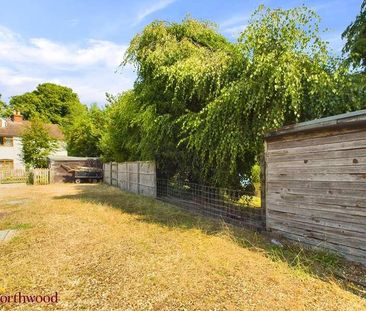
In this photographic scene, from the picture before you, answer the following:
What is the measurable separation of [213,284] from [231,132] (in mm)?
3706

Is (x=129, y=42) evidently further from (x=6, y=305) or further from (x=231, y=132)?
(x=6, y=305)

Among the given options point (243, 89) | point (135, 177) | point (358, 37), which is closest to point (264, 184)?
point (243, 89)

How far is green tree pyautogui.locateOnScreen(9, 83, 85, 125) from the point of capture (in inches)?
1853

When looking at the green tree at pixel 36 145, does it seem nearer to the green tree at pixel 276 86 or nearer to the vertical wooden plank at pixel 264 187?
the green tree at pixel 276 86

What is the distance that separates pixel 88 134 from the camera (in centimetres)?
2984

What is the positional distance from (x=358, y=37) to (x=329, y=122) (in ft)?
25.9

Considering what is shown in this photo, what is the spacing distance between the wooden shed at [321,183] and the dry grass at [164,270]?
45 cm

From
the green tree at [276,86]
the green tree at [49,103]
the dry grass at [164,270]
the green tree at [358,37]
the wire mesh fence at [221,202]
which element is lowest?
the dry grass at [164,270]

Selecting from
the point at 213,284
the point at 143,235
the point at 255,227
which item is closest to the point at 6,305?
the point at 213,284

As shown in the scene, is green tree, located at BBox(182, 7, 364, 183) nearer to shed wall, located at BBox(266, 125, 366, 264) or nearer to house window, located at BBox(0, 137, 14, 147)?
shed wall, located at BBox(266, 125, 366, 264)

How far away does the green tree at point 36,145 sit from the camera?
2483 cm

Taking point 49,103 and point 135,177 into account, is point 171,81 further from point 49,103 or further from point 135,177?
point 49,103

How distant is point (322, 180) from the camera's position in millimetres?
5094

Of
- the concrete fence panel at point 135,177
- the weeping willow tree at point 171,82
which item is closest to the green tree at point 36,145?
the concrete fence panel at point 135,177
